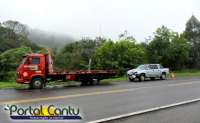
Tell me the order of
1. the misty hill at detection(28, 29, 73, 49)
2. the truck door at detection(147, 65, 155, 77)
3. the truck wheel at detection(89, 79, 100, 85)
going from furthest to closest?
the misty hill at detection(28, 29, 73, 49) < the truck door at detection(147, 65, 155, 77) < the truck wheel at detection(89, 79, 100, 85)

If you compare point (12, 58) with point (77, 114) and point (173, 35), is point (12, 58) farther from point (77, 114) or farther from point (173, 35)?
point (77, 114)

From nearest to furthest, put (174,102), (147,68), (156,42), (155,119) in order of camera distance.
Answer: (155,119)
(174,102)
(147,68)
(156,42)

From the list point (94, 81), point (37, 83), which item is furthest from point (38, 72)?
point (94, 81)

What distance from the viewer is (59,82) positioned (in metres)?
27.4

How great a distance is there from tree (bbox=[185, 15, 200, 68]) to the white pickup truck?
3270 cm

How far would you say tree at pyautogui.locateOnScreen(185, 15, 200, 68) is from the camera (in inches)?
2714

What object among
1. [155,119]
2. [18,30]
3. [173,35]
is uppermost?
[18,30]

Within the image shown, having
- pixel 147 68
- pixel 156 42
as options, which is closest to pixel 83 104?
pixel 147 68

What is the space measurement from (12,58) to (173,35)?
2574 centimetres

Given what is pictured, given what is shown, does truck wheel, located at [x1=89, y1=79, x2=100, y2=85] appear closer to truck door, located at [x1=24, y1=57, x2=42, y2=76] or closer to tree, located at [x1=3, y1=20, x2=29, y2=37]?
truck door, located at [x1=24, y1=57, x2=42, y2=76]

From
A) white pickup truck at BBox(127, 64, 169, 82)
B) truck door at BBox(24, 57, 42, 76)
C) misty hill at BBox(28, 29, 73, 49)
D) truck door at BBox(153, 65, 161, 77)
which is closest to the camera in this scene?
truck door at BBox(24, 57, 42, 76)

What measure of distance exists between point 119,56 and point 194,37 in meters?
33.0

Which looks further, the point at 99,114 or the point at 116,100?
the point at 116,100

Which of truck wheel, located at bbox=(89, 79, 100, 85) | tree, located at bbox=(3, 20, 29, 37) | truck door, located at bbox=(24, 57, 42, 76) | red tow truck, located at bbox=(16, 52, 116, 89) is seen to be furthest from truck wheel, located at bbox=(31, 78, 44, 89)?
tree, located at bbox=(3, 20, 29, 37)
